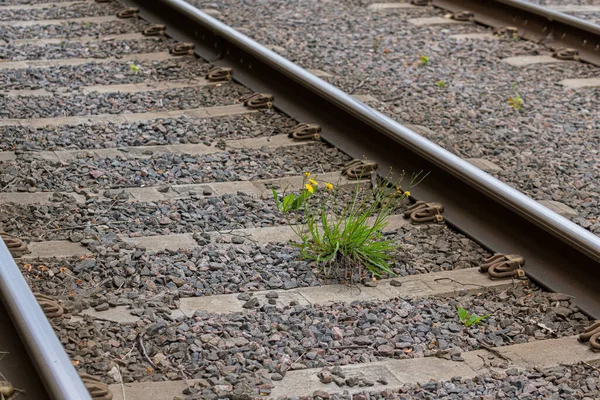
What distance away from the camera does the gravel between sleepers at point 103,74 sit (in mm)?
6078

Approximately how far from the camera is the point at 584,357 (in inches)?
130

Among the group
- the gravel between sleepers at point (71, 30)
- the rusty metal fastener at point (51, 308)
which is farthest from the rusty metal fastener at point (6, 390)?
the gravel between sleepers at point (71, 30)

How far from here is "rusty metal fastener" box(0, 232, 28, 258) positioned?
374cm

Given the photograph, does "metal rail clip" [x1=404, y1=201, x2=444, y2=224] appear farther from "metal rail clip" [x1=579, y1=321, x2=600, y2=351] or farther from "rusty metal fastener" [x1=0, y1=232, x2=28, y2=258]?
"rusty metal fastener" [x1=0, y1=232, x2=28, y2=258]

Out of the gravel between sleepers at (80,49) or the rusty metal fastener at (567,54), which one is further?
the rusty metal fastener at (567,54)

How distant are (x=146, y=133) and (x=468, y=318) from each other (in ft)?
8.08

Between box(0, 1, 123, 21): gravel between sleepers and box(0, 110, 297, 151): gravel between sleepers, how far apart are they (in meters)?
2.87

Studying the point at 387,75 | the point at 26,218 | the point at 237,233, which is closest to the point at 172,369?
the point at 237,233

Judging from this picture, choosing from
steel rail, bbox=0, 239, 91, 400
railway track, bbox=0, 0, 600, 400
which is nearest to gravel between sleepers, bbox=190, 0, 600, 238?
railway track, bbox=0, 0, 600, 400

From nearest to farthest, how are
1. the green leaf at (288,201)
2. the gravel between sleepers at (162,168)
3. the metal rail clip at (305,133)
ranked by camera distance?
the green leaf at (288,201) < the gravel between sleepers at (162,168) < the metal rail clip at (305,133)

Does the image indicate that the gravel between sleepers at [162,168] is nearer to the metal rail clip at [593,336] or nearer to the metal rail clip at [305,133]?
the metal rail clip at [305,133]

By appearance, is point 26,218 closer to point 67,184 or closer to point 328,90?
point 67,184

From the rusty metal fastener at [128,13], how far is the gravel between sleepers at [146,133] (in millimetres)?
2798

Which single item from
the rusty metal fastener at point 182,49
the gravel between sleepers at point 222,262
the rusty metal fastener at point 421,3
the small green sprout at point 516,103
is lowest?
the rusty metal fastener at point 182,49
